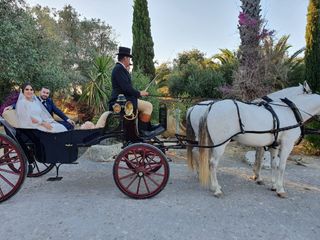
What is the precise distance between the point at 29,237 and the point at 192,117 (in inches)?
120

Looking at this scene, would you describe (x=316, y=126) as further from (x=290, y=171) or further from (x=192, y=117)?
(x=192, y=117)

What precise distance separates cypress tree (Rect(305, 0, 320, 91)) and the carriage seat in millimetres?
8089

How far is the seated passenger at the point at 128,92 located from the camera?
466cm

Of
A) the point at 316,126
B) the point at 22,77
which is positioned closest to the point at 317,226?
the point at 316,126

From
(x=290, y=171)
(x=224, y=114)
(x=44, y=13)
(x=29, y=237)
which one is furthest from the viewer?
(x=44, y=13)

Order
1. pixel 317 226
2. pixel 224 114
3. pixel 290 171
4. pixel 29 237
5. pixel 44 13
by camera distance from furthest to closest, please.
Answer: pixel 44 13, pixel 290 171, pixel 224 114, pixel 317 226, pixel 29 237

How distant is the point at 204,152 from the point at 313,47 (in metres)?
6.54

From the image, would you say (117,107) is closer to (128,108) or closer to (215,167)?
(128,108)

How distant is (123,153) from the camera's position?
4371 millimetres

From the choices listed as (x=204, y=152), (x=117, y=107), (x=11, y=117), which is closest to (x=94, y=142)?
(x=117, y=107)

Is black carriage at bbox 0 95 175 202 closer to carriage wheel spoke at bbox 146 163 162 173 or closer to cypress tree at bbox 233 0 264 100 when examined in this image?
carriage wheel spoke at bbox 146 163 162 173

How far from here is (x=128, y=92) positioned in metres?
4.66

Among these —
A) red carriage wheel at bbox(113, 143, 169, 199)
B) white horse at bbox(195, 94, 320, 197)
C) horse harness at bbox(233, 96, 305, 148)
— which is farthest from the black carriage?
horse harness at bbox(233, 96, 305, 148)

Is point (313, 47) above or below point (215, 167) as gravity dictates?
above
